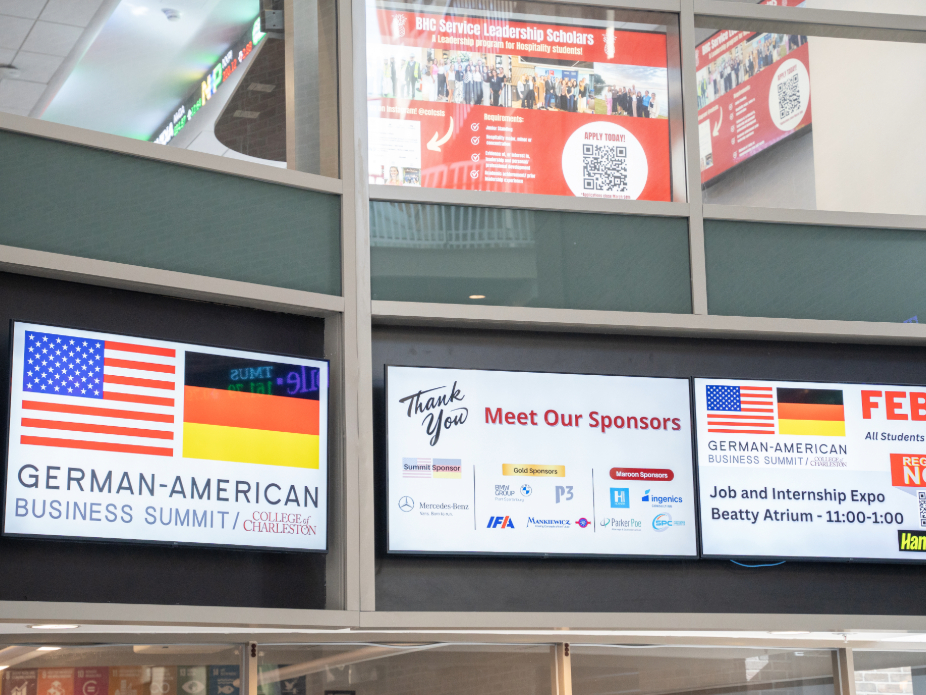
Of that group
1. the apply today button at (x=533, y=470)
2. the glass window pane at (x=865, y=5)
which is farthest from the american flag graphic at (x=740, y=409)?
the glass window pane at (x=865, y=5)

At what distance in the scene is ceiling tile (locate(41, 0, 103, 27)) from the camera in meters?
7.22

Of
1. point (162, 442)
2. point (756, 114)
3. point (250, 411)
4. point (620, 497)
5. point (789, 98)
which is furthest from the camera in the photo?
point (789, 98)

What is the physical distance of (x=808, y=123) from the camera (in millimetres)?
9164

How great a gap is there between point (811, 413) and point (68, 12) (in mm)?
5611

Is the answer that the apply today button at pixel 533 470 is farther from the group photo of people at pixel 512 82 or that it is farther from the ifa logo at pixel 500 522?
A: the group photo of people at pixel 512 82

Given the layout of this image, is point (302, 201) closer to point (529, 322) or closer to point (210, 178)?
point (210, 178)

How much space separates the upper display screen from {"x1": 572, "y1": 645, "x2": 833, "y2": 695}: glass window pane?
326cm

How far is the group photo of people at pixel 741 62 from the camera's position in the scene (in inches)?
344

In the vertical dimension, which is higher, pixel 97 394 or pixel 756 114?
pixel 756 114

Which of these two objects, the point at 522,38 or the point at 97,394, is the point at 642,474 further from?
the point at 97,394

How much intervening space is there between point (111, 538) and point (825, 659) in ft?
17.4

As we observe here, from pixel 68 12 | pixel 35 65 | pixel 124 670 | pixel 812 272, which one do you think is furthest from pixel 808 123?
pixel 124 670

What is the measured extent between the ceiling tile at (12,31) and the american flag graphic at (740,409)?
16.5 ft

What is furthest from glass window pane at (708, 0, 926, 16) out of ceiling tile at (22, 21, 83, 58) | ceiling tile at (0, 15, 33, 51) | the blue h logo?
ceiling tile at (0, 15, 33, 51)
